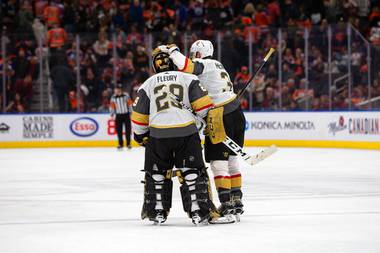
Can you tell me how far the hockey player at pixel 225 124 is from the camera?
7.39 meters

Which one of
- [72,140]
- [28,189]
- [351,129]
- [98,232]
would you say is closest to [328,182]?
[28,189]

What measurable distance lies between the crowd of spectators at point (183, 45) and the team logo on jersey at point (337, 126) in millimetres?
416

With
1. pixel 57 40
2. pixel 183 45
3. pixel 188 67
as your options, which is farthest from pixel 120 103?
pixel 188 67

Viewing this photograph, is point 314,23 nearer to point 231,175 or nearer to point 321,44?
point 321,44

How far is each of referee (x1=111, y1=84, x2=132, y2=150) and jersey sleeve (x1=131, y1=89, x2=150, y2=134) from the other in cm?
1229

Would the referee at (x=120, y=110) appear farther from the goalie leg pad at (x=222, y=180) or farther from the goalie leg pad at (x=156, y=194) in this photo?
the goalie leg pad at (x=156, y=194)

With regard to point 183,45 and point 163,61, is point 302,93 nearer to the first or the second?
point 183,45

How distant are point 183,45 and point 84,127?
3054mm

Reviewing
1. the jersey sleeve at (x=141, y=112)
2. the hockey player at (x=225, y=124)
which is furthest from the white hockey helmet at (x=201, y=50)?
the jersey sleeve at (x=141, y=112)

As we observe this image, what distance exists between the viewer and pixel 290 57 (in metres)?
19.0

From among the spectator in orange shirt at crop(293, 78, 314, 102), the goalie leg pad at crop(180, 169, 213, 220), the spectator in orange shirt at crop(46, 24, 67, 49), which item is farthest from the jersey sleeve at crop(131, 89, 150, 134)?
the spectator in orange shirt at crop(46, 24, 67, 49)

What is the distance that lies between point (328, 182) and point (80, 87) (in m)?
10.1

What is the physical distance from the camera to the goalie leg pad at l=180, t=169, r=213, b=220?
280 inches

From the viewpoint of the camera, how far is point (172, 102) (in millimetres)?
7121
